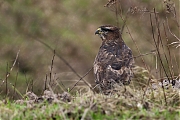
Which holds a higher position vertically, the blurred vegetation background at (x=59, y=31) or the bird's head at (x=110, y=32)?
the blurred vegetation background at (x=59, y=31)

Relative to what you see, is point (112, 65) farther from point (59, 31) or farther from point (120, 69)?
point (59, 31)

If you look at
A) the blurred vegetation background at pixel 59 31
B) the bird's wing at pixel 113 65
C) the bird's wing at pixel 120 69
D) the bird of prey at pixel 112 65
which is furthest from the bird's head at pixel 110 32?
the blurred vegetation background at pixel 59 31

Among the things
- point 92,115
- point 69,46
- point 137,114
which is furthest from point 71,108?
point 69,46

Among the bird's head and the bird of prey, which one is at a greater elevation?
the bird's head

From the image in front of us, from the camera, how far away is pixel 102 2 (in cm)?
2003

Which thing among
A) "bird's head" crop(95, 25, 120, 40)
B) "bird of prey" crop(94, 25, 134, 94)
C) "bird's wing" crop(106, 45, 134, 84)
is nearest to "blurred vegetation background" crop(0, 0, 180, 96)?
"bird's head" crop(95, 25, 120, 40)

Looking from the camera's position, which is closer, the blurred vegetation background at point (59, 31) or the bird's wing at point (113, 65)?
the bird's wing at point (113, 65)

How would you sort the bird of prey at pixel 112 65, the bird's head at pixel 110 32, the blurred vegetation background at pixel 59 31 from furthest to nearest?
the blurred vegetation background at pixel 59 31, the bird's head at pixel 110 32, the bird of prey at pixel 112 65

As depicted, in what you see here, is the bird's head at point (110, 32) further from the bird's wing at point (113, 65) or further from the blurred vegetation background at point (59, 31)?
the blurred vegetation background at point (59, 31)

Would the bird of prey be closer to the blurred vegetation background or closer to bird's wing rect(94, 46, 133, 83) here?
bird's wing rect(94, 46, 133, 83)

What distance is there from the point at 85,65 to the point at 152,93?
1066 centimetres

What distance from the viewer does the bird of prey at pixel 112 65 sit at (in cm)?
890

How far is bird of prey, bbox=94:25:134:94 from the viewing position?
890 cm

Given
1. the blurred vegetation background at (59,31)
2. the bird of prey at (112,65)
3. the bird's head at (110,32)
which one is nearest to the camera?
the bird of prey at (112,65)
